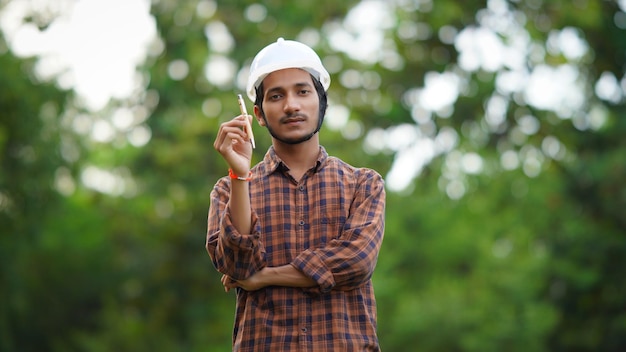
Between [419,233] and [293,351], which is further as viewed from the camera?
[419,233]

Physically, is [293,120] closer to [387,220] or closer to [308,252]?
[308,252]

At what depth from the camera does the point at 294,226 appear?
3.31 m

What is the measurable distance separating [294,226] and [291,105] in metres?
0.38

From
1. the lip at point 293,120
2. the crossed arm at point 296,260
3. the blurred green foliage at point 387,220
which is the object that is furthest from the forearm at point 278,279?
the blurred green foliage at point 387,220

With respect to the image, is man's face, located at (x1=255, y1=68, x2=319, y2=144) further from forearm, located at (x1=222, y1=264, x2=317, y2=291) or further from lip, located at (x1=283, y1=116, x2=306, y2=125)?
forearm, located at (x1=222, y1=264, x2=317, y2=291)

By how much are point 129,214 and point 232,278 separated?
18452 mm

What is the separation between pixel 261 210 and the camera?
3332 mm

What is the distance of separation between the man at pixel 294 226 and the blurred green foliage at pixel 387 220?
11572 millimetres

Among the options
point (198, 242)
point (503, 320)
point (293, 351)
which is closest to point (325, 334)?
point (293, 351)

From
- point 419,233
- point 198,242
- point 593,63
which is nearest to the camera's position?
point 198,242

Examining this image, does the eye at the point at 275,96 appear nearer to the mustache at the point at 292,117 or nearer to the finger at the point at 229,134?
the mustache at the point at 292,117

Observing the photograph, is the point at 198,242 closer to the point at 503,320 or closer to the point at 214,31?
the point at 214,31

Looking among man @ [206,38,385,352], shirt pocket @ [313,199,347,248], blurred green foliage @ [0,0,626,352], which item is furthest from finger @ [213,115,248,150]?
blurred green foliage @ [0,0,626,352]

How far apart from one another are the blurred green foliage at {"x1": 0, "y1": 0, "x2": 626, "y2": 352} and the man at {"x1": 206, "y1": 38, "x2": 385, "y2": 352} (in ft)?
38.0
